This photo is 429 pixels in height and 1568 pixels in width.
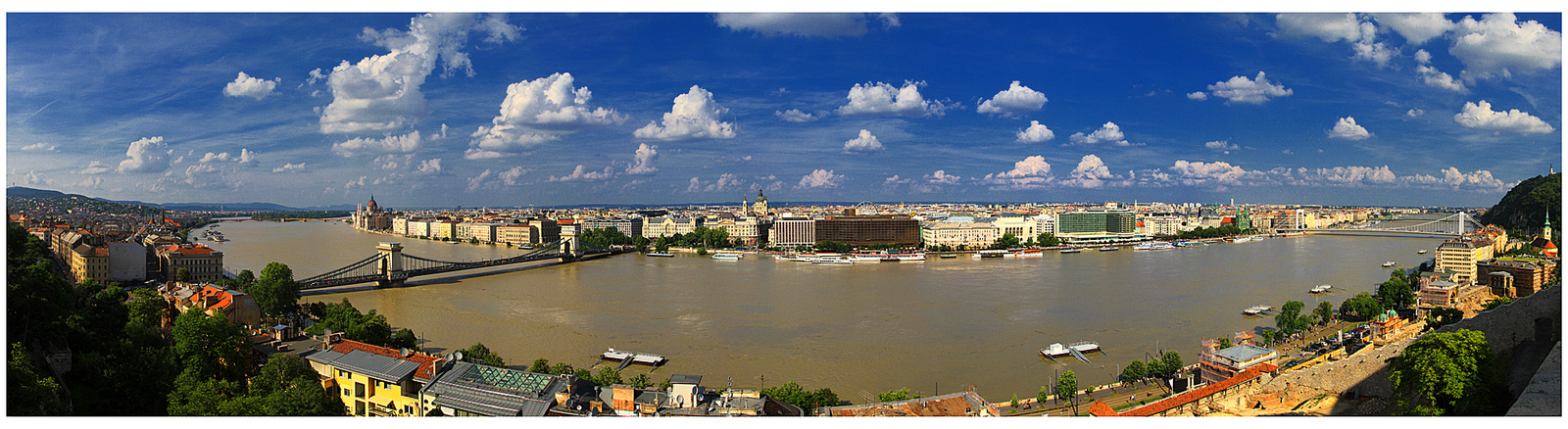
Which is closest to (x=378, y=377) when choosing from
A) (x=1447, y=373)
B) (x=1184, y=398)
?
(x=1184, y=398)

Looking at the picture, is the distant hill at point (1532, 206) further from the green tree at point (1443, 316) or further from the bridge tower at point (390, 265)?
the bridge tower at point (390, 265)

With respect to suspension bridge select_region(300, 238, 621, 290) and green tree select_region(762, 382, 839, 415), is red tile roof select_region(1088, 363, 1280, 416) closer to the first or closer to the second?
green tree select_region(762, 382, 839, 415)

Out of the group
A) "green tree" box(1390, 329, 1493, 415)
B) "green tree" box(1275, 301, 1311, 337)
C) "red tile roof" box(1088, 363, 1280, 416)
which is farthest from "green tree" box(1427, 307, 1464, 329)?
"green tree" box(1390, 329, 1493, 415)

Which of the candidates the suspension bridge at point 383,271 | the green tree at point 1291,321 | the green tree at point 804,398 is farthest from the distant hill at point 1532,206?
the suspension bridge at point 383,271

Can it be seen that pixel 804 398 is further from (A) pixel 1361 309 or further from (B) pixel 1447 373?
(A) pixel 1361 309

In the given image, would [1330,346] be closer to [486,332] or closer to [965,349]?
[965,349]
